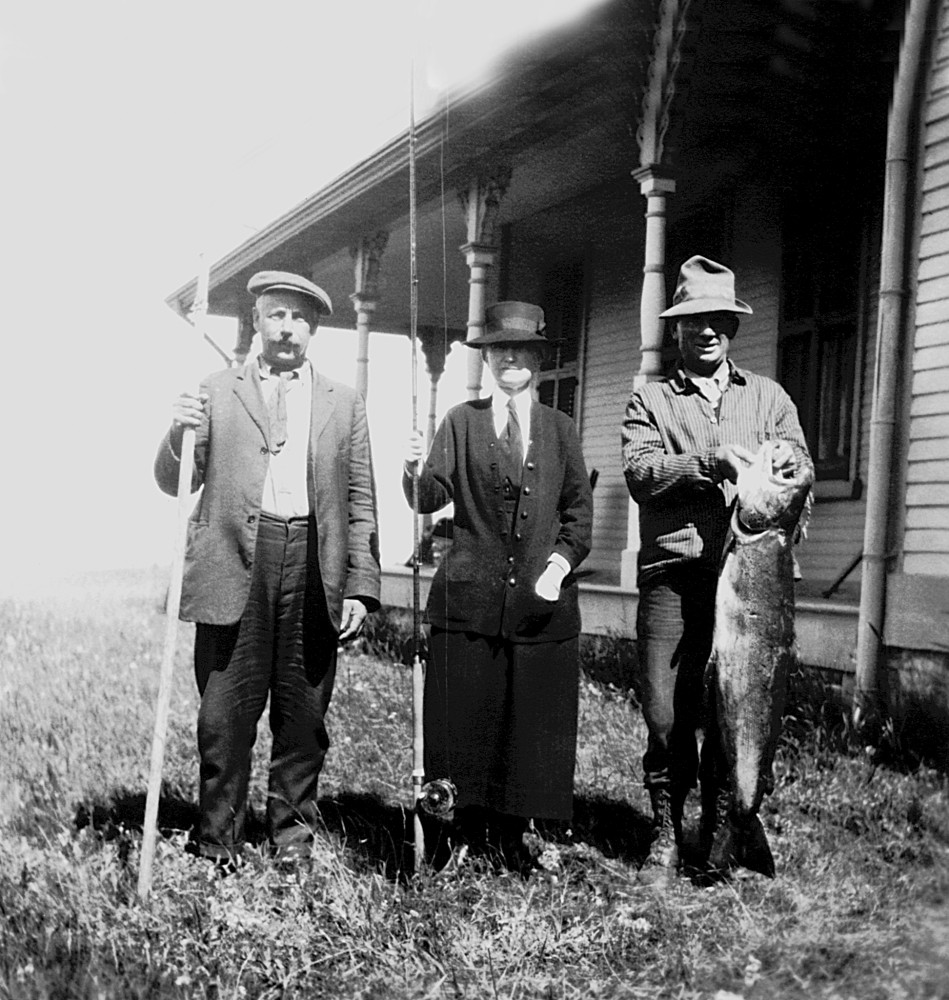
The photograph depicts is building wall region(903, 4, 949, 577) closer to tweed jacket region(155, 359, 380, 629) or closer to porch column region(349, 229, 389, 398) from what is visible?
tweed jacket region(155, 359, 380, 629)

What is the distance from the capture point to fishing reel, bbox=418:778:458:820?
3861mm

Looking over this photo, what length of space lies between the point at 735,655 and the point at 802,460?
64cm

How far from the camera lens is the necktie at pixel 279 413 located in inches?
157

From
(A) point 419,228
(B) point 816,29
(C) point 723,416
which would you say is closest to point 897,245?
(B) point 816,29

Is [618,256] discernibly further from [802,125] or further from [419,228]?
[802,125]

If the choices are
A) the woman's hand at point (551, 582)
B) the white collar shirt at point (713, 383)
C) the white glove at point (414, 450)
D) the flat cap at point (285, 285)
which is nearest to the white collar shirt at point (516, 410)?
the white glove at point (414, 450)

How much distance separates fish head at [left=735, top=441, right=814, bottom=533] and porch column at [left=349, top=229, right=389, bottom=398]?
4.25m

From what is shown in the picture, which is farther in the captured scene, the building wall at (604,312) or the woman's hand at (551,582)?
the building wall at (604,312)

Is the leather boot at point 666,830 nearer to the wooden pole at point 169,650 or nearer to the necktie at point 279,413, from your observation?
the wooden pole at point 169,650

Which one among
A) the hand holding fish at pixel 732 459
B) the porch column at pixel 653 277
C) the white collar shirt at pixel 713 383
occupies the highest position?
the porch column at pixel 653 277

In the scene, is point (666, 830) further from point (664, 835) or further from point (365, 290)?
point (365, 290)

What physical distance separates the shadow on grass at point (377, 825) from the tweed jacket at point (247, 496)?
3.05 ft

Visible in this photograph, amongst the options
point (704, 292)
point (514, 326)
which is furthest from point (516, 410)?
point (704, 292)

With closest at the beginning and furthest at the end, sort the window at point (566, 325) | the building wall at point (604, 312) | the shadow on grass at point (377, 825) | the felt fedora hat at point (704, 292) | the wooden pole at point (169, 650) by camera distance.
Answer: the wooden pole at point (169, 650), the felt fedora hat at point (704, 292), the shadow on grass at point (377, 825), the building wall at point (604, 312), the window at point (566, 325)
